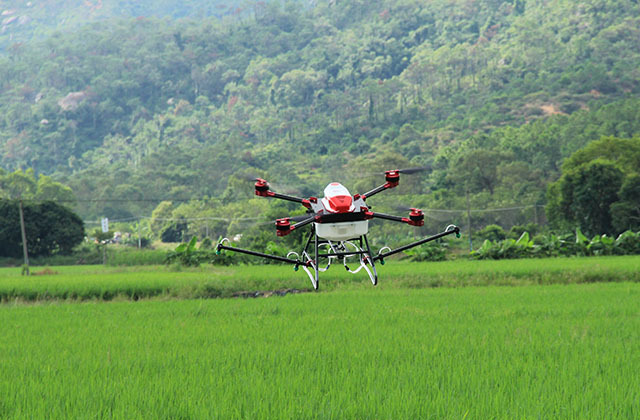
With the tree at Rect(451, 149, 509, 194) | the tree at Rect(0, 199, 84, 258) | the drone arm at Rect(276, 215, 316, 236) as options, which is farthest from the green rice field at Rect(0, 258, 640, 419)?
the tree at Rect(451, 149, 509, 194)

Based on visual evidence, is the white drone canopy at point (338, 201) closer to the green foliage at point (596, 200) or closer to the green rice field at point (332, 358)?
the green rice field at point (332, 358)

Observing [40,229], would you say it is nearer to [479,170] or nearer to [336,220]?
[479,170]

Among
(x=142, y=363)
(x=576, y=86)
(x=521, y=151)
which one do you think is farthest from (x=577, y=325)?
(x=576, y=86)

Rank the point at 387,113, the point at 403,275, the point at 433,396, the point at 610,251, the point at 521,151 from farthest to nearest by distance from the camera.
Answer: the point at 387,113
the point at 521,151
the point at 610,251
the point at 403,275
the point at 433,396

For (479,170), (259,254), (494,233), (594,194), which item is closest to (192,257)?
(594,194)

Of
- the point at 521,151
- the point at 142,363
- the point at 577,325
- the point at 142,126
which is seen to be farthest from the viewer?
the point at 142,126

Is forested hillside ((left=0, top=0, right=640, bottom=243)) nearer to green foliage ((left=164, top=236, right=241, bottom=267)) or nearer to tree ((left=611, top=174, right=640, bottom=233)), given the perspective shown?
tree ((left=611, top=174, right=640, bottom=233))

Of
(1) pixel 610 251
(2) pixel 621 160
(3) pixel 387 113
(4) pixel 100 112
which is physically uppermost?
(4) pixel 100 112

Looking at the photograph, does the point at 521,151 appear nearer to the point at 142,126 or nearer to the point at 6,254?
the point at 6,254
